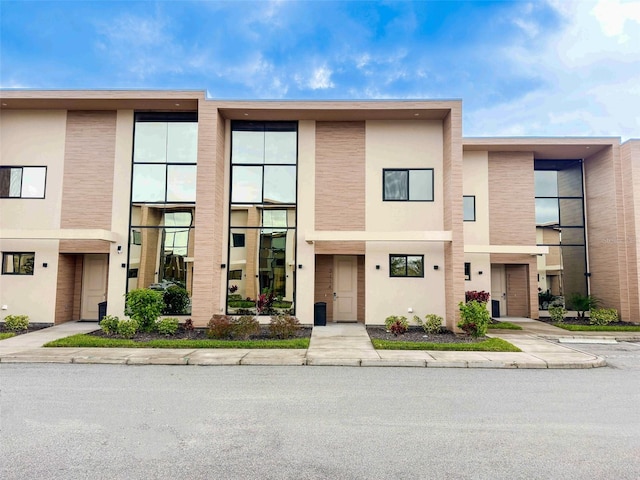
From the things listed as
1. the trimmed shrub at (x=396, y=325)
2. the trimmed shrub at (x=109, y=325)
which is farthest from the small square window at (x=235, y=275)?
the trimmed shrub at (x=396, y=325)

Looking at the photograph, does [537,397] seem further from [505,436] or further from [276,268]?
[276,268]

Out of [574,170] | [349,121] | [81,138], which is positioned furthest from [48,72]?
[574,170]

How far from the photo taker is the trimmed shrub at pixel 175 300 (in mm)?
12906

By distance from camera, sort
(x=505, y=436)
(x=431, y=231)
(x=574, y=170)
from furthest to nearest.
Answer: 1. (x=574, y=170)
2. (x=431, y=231)
3. (x=505, y=436)

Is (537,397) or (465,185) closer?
(537,397)

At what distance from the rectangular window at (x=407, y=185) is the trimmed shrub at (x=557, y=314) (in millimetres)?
7602

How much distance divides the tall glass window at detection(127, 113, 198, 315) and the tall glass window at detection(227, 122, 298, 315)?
1.62m

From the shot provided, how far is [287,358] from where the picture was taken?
8641 mm

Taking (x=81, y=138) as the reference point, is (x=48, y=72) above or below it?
above

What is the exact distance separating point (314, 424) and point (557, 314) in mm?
14281

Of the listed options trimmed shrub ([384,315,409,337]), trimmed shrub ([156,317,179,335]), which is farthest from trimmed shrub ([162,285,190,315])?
trimmed shrub ([384,315,409,337])

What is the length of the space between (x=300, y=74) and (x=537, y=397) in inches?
1845

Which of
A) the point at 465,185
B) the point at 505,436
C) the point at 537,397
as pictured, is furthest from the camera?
the point at 465,185

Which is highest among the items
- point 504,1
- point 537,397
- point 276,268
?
point 504,1
